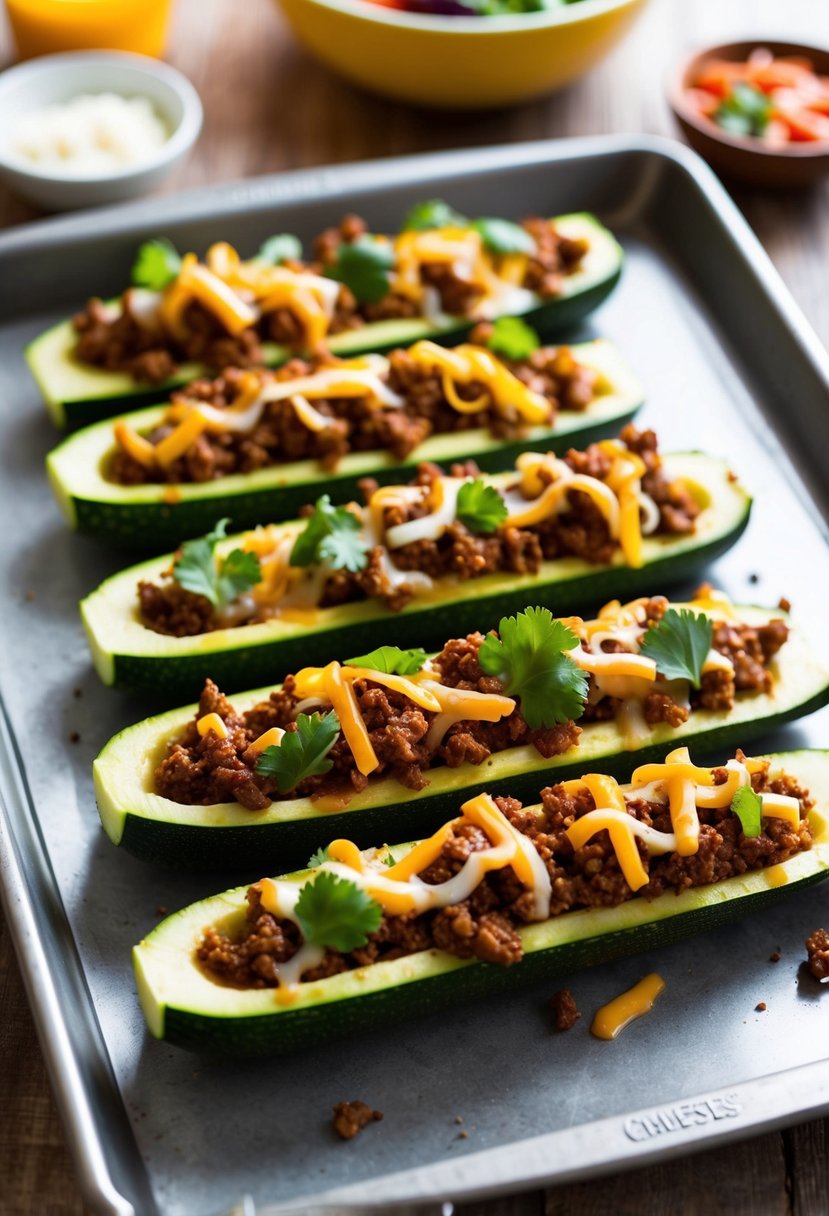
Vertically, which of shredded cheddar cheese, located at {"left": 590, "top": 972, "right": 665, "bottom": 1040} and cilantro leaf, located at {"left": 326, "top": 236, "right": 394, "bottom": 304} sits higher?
cilantro leaf, located at {"left": 326, "top": 236, "right": 394, "bottom": 304}

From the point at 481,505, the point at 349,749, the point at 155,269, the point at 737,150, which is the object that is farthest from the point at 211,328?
the point at 737,150

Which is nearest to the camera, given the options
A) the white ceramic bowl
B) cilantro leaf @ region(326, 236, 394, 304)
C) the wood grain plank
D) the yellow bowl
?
the wood grain plank

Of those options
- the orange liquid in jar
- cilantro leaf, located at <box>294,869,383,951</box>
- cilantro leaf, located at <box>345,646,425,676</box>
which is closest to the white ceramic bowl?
the orange liquid in jar

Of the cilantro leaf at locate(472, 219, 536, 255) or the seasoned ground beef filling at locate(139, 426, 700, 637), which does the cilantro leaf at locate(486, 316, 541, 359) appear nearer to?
the cilantro leaf at locate(472, 219, 536, 255)

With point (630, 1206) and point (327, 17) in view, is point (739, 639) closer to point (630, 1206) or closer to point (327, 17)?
point (630, 1206)

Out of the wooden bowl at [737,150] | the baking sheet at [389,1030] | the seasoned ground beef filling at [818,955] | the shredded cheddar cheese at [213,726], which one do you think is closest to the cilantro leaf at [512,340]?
the baking sheet at [389,1030]

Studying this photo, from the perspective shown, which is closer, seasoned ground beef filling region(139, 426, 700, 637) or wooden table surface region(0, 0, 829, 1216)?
seasoned ground beef filling region(139, 426, 700, 637)

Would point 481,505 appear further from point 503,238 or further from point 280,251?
point 280,251
